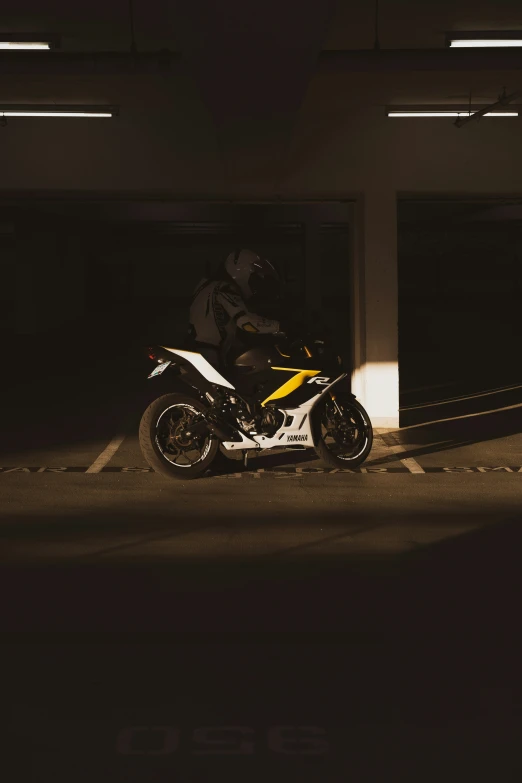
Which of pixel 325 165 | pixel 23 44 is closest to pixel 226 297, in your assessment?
pixel 23 44

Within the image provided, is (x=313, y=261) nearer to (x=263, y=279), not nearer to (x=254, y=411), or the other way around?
(x=263, y=279)

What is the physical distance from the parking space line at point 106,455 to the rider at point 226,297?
54.4 inches

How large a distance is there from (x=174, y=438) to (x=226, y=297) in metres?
1.29

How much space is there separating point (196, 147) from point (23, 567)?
666cm

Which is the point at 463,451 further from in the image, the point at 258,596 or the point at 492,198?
the point at 258,596

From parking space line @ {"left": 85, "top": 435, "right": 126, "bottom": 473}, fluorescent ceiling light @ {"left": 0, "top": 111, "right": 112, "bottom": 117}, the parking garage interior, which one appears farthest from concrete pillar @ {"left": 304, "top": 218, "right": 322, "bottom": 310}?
parking space line @ {"left": 85, "top": 435, "right": 126, "bottom": 473}

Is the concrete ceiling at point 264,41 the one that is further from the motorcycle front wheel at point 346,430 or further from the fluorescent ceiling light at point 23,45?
the motorcycle front wheel at point 346,430

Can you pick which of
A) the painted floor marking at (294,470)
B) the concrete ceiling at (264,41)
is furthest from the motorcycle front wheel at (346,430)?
the concrete ceiling at (264,41)

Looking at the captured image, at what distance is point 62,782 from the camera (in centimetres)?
364

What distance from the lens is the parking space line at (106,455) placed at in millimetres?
9898

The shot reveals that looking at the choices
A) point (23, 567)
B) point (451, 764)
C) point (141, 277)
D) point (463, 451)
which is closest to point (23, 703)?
point (451, 764)

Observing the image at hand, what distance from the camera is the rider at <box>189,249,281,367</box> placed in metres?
9.56

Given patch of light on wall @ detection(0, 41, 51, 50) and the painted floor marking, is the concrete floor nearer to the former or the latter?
the painted floor marking

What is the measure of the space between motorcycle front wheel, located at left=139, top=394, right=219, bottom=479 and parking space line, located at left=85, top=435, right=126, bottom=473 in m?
0.85
